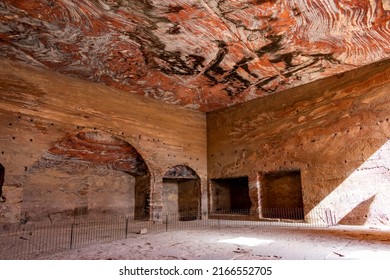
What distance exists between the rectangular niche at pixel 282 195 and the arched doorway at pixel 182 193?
2501 mm

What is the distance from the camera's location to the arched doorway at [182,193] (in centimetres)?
1019

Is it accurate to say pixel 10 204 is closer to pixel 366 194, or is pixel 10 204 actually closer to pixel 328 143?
pixel 328 143

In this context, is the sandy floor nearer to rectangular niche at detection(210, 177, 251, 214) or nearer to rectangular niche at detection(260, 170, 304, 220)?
rectangular niche at detection(260, 170, 304, 220)

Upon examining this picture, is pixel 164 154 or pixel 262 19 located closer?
pixel 262 19

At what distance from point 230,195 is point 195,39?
24.1 ft

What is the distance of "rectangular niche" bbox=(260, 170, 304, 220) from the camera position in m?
9.12

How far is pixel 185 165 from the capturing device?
10031mm

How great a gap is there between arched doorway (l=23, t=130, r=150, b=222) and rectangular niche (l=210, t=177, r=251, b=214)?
297cm

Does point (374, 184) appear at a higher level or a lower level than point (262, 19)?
lower

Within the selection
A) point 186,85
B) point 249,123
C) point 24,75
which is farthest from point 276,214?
point 24,75
